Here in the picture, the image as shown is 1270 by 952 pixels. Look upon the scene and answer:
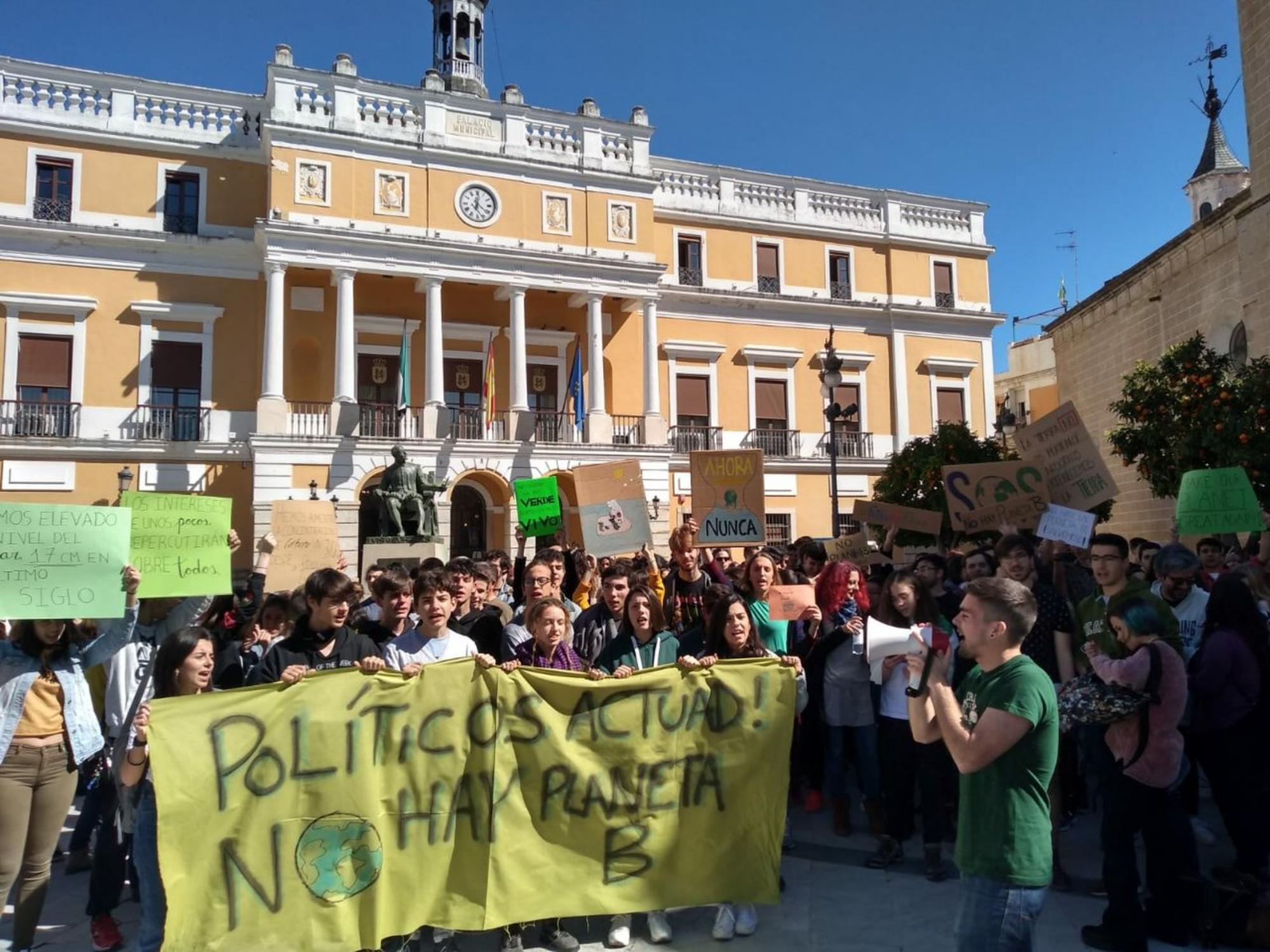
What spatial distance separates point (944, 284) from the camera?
30734 millimetres

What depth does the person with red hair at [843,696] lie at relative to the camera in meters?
5.95

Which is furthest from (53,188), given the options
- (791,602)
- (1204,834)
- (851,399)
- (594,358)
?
(1204,834)

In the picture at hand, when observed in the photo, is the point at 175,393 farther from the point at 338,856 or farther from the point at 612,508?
the point at 338,856

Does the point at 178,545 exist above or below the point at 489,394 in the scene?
below

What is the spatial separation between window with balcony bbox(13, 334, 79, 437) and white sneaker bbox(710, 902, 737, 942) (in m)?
21.5

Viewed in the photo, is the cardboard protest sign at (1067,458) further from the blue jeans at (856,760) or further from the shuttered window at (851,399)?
the shuttered window at (851,399)

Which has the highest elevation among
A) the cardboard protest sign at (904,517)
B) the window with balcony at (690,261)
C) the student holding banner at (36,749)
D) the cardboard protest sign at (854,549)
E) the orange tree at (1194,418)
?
the window with balcony at (690,261)

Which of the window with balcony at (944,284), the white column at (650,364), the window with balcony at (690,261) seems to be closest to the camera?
the white column at (650,364)

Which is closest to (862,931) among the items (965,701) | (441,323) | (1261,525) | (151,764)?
(965,701)

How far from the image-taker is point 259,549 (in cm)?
651

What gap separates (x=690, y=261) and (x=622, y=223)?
323 cm

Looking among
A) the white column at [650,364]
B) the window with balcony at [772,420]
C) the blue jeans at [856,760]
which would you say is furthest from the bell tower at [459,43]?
the blue jeans at [856,760]

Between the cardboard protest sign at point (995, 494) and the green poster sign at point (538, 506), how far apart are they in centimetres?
523

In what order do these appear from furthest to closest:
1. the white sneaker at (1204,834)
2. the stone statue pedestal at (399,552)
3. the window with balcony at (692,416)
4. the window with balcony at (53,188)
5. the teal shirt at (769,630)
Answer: the window with balcony at (692,416) < the window with balcony at (53,188) < the stone statue pedestal at (399,552) < the teal shirt at (769,630) < the white sneaker at (1204,834)
